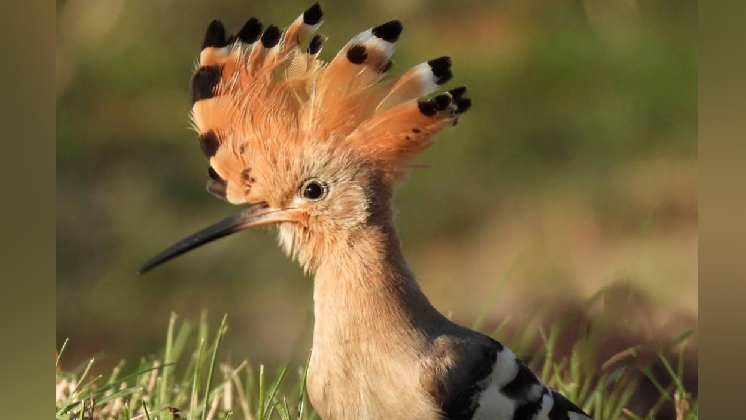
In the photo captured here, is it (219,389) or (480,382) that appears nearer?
(480,382)

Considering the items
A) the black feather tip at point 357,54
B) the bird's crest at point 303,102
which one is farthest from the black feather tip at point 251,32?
the black feather tip at point 357,54

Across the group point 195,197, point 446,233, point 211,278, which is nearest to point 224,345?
point 211,278

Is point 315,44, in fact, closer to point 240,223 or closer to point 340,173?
point 340,173

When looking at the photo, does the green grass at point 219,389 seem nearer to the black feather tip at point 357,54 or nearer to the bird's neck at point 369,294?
the bird's neck at point 369,294

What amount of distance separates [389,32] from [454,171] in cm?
194

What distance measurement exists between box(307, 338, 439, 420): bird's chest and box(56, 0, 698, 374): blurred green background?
4.79 feet

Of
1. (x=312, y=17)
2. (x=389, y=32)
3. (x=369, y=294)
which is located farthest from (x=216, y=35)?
(x=369, y=294)

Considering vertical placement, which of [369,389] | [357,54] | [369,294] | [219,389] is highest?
[357,54]

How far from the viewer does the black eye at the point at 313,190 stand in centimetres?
188

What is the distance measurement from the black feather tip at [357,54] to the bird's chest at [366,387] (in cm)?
47

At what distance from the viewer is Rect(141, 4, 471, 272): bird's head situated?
72.9 inches

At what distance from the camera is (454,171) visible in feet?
12.3

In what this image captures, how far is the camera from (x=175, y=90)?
3.86 metres

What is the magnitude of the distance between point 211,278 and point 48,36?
221 centimetres
